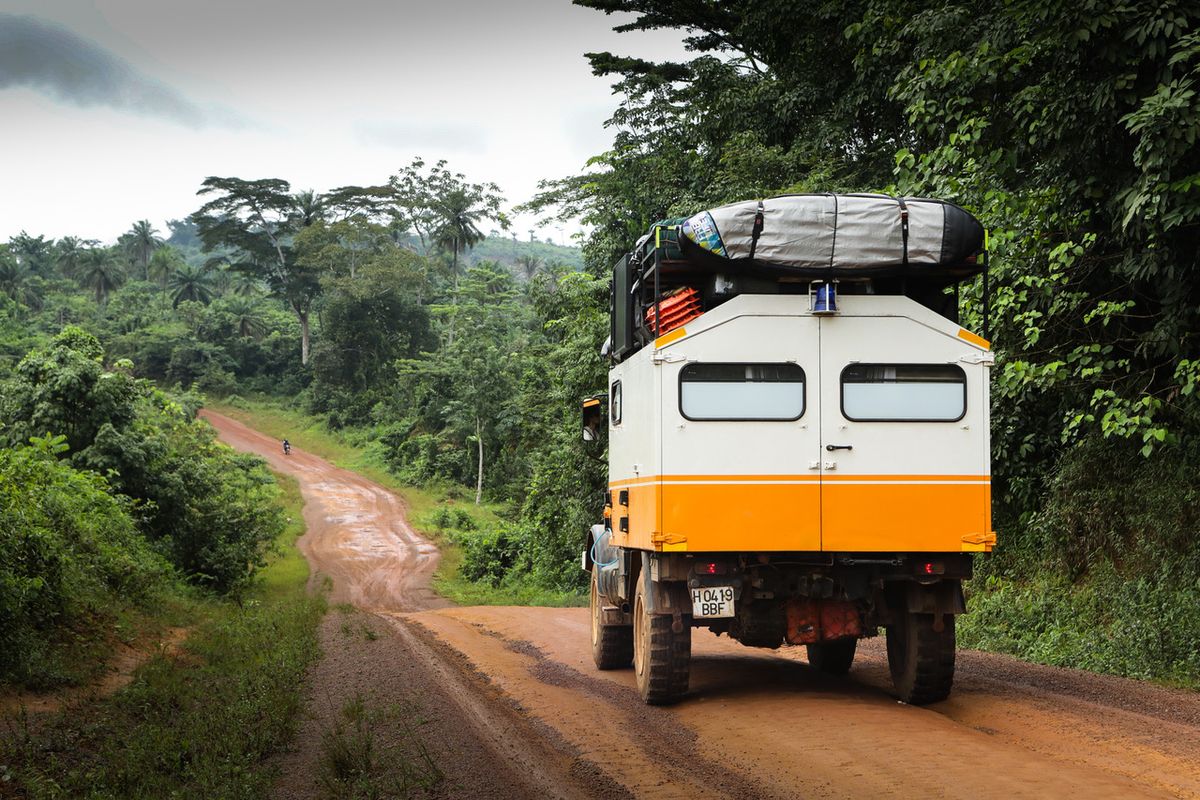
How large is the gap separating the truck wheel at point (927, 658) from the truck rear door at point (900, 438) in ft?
2.95

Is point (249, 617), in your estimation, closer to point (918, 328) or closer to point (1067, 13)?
point (918, 328)

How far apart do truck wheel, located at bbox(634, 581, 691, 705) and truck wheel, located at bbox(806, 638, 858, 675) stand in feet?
7.88

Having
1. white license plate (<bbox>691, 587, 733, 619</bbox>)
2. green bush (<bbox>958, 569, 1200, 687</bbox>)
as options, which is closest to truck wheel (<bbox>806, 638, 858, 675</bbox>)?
green bush (<bbox>958, 569, 1200, 687</bbox>)

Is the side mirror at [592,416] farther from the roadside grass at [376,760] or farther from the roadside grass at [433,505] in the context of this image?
the roadside grass at [433,505]

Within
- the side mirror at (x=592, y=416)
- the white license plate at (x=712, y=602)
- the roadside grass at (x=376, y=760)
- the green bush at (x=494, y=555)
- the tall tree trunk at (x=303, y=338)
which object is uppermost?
the tall tree trunk at (x=303, y=338)

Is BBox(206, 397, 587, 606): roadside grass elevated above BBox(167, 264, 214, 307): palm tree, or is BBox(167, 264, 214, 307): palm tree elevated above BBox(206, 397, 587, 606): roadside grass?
BBox(167, 264, 214, 307): palm tree

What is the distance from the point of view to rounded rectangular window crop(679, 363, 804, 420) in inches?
348

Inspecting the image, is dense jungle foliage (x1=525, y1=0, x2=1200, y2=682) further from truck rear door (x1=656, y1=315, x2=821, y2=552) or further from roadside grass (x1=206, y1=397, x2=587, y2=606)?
roadside grass (x1=206, y1=397, x2=587, y2=606)

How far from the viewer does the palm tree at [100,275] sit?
92.6 m

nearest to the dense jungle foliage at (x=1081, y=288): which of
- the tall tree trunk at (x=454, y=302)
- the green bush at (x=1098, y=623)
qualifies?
the green bush at (x=1098, y=623)

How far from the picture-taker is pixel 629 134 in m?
28.6

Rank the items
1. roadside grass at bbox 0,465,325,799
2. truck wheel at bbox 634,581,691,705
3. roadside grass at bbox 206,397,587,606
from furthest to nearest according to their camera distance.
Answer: roadside grass at bbox 206,397,587,606 < truck wheel at bbox 634,581,691,705 < roadside grass at bbox 0,465,325,799

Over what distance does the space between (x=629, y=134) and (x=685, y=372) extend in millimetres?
20900

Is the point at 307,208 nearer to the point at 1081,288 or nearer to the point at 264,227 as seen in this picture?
the point at 264,227
